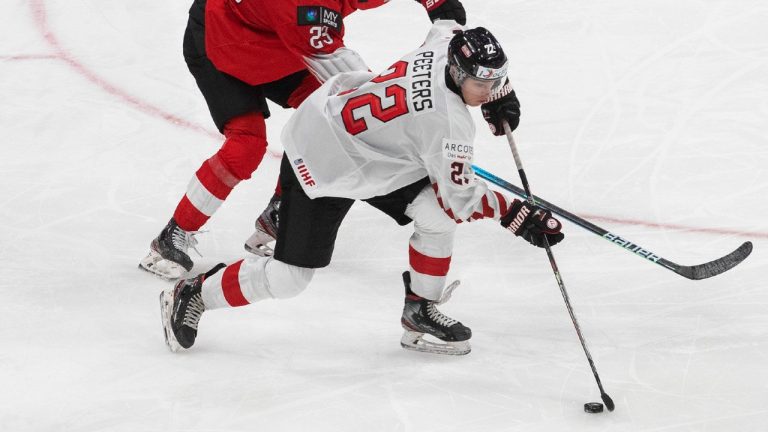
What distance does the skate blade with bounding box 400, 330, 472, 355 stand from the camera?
9.71 feet

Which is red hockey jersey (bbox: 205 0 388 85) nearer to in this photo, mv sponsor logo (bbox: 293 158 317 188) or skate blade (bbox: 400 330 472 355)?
mv sponsor logo (bbox: 293 158 317 188)

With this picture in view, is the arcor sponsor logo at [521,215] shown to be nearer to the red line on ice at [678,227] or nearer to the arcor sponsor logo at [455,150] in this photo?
the arcor sponsor logo at [455,150]

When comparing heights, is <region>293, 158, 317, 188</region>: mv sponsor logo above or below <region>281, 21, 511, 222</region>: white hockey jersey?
below

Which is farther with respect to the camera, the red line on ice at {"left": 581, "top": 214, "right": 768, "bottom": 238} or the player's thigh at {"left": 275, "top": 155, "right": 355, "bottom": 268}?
the red line on ice at {"left": 581, "top": 214, "right": 768, "bottom": 238}

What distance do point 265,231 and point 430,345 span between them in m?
0.93

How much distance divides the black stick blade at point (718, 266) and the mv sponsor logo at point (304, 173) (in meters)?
1.12

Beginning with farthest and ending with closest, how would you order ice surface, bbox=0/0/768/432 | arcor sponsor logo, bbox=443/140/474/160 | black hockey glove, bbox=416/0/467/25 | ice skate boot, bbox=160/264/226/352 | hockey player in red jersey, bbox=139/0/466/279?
black hockey glove, bbox=416/0/467/25
hockey player in red jersey, bbox=139/0/466/279
ice skate boot, bbox=160/264/226/352
ice surface, bbox=0/0/768/432
arcor sponsor logo, bbox=443/140/474/160

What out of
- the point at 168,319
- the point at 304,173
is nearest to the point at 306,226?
the point at 304,173

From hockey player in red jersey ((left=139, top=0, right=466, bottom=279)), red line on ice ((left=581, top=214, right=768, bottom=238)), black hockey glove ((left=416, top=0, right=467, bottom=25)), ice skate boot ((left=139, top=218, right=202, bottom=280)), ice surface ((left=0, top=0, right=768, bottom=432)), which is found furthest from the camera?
red line on ice ((left=581, top=214, right=768, bottom=238))

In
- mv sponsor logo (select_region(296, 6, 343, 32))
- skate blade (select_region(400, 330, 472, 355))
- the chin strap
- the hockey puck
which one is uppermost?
mv sponsor logo (select_region(296, 6, 343, 32))

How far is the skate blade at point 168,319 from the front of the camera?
294 centimetres

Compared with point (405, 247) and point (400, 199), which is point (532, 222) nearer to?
point (400, 199)

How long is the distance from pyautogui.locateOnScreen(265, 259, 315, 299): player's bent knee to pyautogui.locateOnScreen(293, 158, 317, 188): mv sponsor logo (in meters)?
0.24

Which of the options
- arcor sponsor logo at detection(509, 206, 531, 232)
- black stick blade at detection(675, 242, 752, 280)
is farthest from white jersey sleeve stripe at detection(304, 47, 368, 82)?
black stick blade at detection(675, 242, 752, 280)
